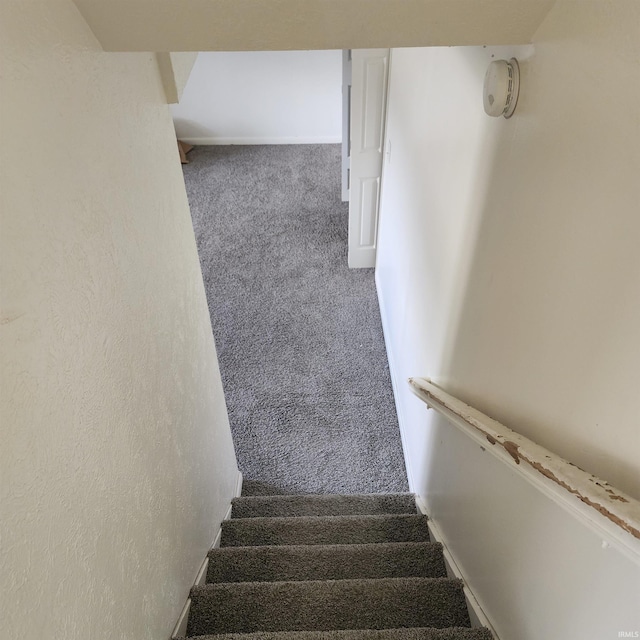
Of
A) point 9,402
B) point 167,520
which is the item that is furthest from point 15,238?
point 167,520

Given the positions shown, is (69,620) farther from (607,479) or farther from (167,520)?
(607,479)

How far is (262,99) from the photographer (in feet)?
19.8

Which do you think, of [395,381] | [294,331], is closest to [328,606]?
[395,381]

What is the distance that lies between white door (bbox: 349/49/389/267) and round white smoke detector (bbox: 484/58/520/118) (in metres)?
2.25

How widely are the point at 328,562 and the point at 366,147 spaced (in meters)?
2.77

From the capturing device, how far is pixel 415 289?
2594mm

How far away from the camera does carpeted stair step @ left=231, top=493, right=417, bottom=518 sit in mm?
2582

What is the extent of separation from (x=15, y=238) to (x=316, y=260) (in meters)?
3.79

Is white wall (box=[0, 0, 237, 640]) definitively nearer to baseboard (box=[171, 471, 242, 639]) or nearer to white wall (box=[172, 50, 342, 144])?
baseboard (box=[171, 471, 242, 639])

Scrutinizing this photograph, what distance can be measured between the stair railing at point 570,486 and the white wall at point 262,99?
17.8 ft

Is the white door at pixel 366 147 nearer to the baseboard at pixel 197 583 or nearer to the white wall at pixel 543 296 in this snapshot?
the white wall at pixel 543 296

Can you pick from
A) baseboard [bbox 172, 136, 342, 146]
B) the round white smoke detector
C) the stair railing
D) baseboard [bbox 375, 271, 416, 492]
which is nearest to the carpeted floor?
baseboard [bbox 375, 271, 416, 492]

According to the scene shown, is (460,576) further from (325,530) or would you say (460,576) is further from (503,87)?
(503,87)

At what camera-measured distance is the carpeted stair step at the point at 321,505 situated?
2582mm
